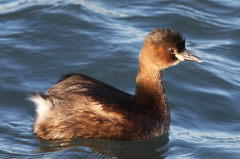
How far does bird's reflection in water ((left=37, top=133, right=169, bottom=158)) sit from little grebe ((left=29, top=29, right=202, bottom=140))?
0.09m

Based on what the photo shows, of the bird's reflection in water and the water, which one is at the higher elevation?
the water

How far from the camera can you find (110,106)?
18.1ft

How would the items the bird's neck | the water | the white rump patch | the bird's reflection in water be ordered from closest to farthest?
1. the bird's reflection in water
2. the white rump patch
3. the water
4. the bird's neck

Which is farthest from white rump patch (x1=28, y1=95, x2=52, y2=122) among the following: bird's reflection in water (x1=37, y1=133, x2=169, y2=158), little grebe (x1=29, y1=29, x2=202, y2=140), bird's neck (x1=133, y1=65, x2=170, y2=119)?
bird's neck (x1=133, y1=65, x2=170, y2=119)

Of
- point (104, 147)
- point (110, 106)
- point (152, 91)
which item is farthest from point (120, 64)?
point (104, 147)

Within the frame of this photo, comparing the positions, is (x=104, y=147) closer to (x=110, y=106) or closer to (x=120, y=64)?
(x=110, y=106)

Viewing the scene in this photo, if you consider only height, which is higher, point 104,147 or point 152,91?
point 152,91

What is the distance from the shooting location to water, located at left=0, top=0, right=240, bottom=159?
228 inches

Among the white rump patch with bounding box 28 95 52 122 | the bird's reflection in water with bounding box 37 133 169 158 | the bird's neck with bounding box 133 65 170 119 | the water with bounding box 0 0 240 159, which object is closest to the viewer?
the bird's reflection in water with bounding box 37 133 169 158

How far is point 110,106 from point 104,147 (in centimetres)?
58

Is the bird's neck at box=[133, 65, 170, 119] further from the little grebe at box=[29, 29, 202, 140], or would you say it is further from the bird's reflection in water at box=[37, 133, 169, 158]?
the bird's reflection in water at box=[37, 133, 169, 158]

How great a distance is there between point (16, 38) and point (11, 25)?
79 cm

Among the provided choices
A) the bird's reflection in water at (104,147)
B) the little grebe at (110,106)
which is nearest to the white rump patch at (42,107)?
the little grebe at (110,106)

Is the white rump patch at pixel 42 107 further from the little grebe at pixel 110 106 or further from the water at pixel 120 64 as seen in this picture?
the water at pixel 120 64
